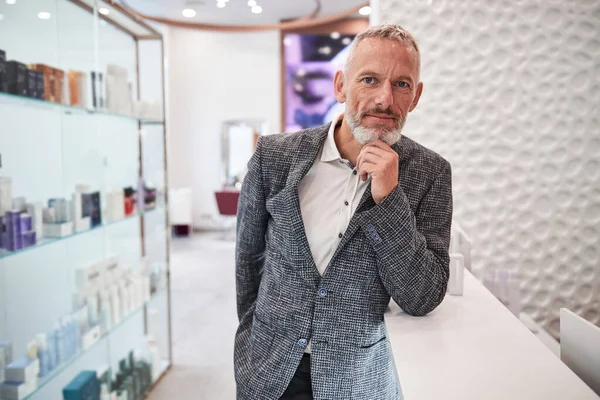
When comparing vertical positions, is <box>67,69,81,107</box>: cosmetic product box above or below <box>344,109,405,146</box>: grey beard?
above

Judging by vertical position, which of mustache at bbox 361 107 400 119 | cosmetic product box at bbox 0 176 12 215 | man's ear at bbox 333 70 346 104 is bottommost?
cosmetic product box at bbox 0 176 12 215

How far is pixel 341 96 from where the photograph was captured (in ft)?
4.37

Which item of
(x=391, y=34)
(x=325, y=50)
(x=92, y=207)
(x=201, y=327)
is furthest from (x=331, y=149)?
(x=325, y=50)

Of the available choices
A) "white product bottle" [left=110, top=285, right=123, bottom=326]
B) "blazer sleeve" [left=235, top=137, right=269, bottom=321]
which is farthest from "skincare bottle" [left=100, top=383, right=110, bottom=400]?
"blazer sleeve" [left=235, top=137, right=269, bottom=321]

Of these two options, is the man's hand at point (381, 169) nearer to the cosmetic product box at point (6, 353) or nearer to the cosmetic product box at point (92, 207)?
the cosmetic product box at point (6, 353)

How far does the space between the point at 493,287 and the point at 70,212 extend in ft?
7.46

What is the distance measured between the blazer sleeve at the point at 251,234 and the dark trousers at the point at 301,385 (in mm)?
328

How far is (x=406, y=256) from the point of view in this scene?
111 cm

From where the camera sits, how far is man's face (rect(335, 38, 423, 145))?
118 cm

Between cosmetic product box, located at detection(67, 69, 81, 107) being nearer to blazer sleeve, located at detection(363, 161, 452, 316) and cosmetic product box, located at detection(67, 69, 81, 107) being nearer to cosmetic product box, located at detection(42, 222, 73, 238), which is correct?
cosmetic product box, located at detection(42, 222, 73, 238)

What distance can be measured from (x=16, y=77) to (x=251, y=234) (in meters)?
1.23

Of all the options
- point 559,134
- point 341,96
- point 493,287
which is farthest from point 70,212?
point 559,134

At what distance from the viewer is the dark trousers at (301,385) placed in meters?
1.29

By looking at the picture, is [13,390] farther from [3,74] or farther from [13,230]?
[3,74]
